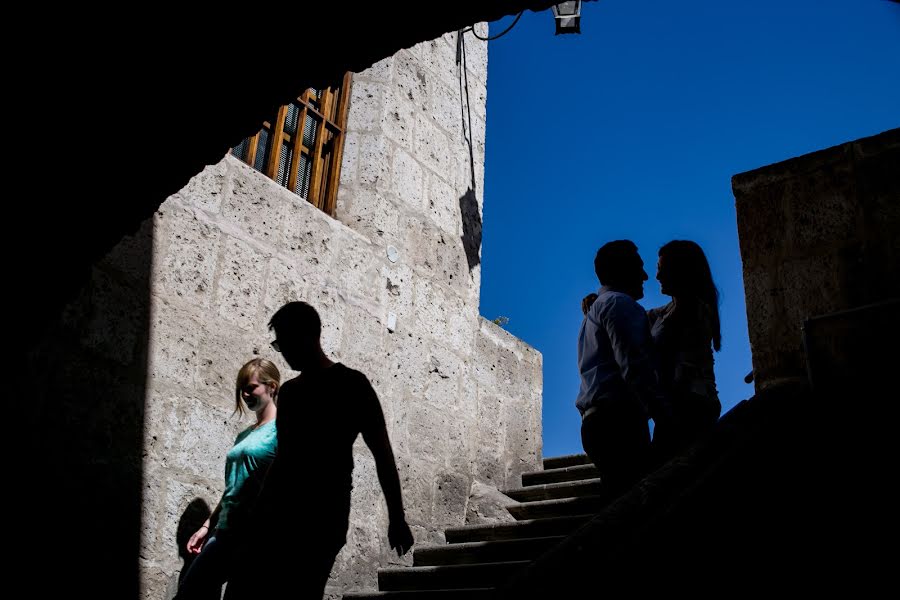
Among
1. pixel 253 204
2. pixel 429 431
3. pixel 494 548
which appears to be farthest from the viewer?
pixel 429 431

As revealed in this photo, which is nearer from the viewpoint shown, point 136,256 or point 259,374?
point 259,374

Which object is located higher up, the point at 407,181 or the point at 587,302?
the point at 407,181

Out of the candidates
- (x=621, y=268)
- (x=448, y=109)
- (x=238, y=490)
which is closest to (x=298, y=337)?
(x=238, y=490)

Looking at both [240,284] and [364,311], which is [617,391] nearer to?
[240,284]

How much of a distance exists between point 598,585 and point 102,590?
2.26 meters

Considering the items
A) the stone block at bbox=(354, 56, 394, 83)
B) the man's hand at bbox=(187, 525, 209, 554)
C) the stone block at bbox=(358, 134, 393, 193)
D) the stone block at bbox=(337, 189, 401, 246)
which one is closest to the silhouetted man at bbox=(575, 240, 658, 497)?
the man's hand at bbox=(187, 525, 209, 554)

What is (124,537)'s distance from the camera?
330cm

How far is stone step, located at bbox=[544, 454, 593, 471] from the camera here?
5144 mm

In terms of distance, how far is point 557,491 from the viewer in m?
4.75

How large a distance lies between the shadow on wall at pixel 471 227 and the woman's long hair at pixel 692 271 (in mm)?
2683

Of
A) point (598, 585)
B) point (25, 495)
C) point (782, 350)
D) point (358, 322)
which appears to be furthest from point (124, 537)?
point (782, 350)

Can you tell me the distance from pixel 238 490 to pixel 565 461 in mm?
2831

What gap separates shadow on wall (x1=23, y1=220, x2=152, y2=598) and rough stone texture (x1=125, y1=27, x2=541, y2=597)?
3 cm

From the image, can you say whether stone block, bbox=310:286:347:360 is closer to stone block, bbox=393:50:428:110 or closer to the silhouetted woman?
stone block, bbox=393:50:428:110
